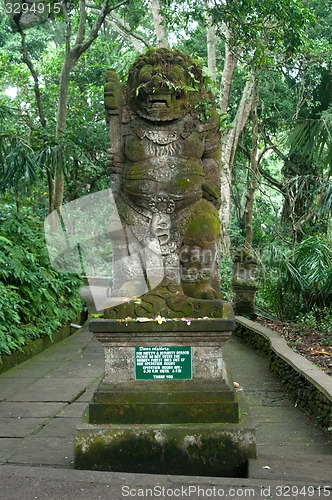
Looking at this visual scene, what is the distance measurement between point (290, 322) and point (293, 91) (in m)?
7.51

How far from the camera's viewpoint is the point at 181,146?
12.5 feet

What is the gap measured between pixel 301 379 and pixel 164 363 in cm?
207

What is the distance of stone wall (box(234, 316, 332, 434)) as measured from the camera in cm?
437

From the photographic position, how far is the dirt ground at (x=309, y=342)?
618cm

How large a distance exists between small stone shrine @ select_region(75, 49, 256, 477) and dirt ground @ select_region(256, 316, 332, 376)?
2532mm

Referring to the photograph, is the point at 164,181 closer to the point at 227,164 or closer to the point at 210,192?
the point at 210,192

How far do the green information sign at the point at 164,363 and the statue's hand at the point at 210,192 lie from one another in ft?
3.60

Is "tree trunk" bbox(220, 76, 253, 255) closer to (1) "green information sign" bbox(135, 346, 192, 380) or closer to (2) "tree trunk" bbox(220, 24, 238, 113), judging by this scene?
(2) "tree trunk" bbox(220, 24, 238, 113)

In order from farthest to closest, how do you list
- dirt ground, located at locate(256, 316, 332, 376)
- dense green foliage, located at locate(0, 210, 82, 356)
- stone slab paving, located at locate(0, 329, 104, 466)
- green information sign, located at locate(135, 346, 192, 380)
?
dense green foliage, located at locate(0, 210, 82, 356) → dirt ground, located at locate(256, 316, 332, 376) → stone slab paving, located at locate(0, 329, 104, 466) → green information sign, located at locate(135, 346, 192, 380)

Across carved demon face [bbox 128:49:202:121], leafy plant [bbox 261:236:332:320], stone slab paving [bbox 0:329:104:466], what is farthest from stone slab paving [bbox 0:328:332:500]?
carved demon face [bbox 128:49:202:121]

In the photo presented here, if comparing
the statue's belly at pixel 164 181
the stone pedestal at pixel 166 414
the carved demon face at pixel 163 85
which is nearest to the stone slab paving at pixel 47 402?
the stone pedestal at pixel 166 414

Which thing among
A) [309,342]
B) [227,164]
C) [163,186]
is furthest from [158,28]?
[163,186]

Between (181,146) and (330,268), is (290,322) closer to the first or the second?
(330,268)

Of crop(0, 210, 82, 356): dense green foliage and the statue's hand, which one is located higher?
the statue's hand
